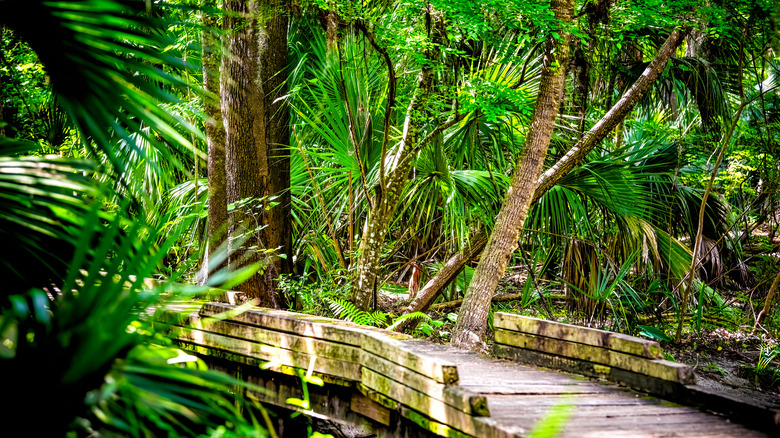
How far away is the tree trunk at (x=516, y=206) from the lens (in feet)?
16.5

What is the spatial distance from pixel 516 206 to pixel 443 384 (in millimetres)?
2461

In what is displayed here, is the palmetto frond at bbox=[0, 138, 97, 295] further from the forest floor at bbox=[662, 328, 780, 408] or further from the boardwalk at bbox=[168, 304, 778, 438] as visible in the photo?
the forest floor at bbox=[662, 328, 780, 408]

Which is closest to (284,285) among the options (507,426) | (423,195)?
(423,195)

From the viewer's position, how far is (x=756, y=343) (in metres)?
8.00

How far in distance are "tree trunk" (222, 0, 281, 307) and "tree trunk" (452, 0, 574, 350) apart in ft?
6.18

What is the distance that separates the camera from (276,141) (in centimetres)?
612

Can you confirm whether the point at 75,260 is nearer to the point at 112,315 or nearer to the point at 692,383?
the point at 112,315

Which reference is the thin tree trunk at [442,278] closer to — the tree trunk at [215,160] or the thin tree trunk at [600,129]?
the thin tree trunk at [600,129]

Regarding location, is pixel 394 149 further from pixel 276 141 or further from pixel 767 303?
pixel 767 303

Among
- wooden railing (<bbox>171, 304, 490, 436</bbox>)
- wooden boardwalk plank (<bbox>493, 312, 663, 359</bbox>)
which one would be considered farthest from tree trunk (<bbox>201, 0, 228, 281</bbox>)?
wooden boardwalk plank (<bbox>493, 312, 663, 359</bbox>)

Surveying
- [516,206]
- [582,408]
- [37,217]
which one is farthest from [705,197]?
[37,217]

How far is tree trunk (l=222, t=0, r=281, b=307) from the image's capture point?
5539 mm

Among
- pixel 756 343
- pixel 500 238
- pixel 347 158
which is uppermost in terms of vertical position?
pixel 347 158

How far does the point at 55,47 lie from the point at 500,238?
12.4 ft
